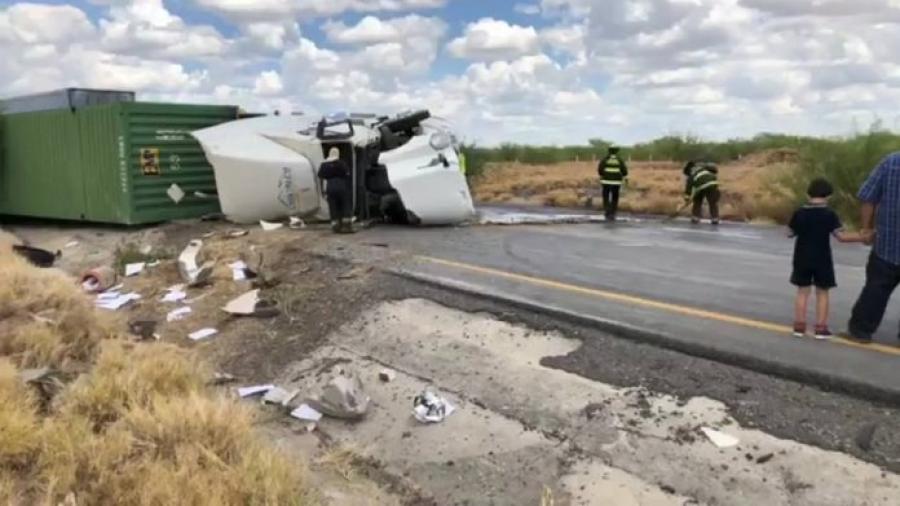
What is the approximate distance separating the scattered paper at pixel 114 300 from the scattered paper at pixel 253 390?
3.57 metres

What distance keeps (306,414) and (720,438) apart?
9.69ft

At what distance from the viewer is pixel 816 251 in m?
6.99

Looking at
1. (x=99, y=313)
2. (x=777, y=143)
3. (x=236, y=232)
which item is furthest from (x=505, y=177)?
(x=99, y=313)

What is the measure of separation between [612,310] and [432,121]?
8873mm

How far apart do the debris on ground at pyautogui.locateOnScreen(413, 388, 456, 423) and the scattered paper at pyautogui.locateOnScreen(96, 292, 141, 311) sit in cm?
518

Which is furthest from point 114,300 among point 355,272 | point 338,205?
point 338,205

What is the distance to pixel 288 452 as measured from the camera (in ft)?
19.1

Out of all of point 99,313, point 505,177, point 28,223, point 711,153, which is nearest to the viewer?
point 99,313

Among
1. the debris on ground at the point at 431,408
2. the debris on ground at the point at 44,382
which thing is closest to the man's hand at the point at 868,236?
the debris on ground at the point at 431,408

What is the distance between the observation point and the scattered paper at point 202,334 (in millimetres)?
8828

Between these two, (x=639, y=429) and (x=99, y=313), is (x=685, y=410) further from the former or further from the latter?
(x=99, y=313)

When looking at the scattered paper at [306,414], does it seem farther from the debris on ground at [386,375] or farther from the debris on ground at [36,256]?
the debris on ground at [36,256]

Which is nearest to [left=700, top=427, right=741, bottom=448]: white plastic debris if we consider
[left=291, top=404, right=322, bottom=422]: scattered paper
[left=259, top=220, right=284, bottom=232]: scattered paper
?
[left=291, top=404, right=322, bottom=422]: scattered paper

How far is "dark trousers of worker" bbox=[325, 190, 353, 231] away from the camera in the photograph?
43.9 feet
